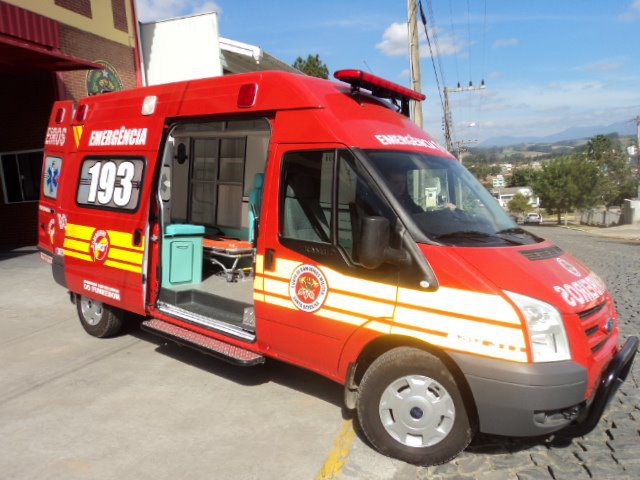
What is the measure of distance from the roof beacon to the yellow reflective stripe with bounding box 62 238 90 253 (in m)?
3.46

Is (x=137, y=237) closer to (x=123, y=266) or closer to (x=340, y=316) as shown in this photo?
(x=123, y=266)

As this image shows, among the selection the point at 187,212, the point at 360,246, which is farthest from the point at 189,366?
the point at 187,212

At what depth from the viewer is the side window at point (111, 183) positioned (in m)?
5.49

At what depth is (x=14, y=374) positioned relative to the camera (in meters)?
5.26

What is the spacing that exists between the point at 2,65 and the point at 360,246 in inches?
491

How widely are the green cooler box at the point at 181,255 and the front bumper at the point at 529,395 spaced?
11.9ft

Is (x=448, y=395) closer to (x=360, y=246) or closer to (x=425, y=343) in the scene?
(x=425, y=343)

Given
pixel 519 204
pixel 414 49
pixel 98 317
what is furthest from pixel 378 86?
pixel 519 204

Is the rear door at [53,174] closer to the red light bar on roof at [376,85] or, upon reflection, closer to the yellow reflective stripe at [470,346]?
the red light bar on roof at [376,85]

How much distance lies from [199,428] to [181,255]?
246cm

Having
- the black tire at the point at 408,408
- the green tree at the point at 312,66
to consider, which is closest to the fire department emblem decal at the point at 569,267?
the black tire at the point at 408,408

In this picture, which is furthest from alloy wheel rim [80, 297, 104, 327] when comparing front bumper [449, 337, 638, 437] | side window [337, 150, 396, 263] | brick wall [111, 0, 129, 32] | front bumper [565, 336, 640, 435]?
brick wall [111, 0, 129, 32]

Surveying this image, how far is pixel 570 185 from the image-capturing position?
199ft

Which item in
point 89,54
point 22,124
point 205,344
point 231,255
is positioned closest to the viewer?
point 205,344
